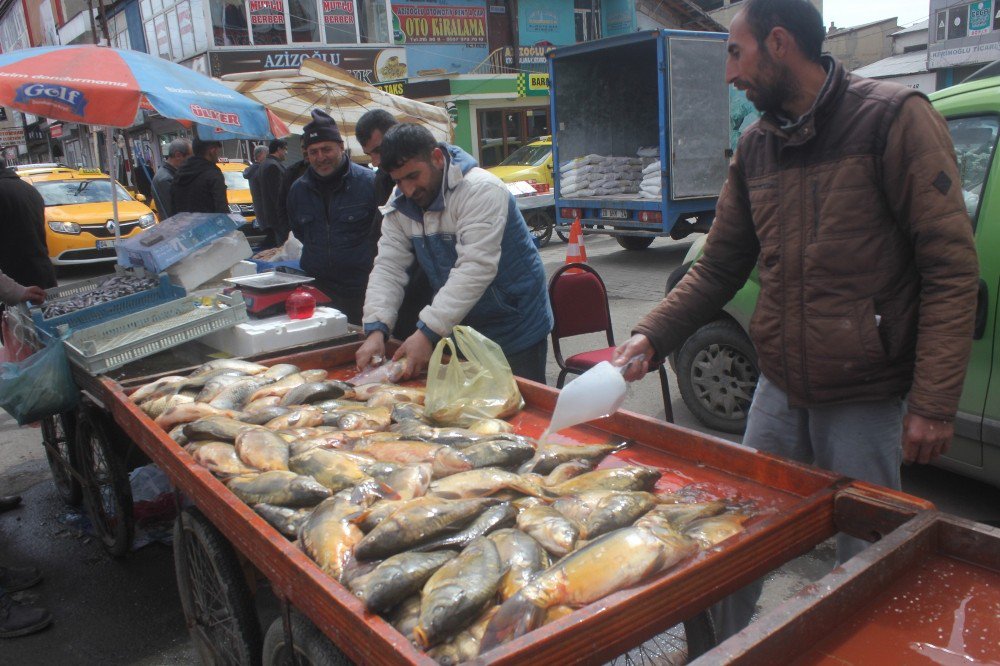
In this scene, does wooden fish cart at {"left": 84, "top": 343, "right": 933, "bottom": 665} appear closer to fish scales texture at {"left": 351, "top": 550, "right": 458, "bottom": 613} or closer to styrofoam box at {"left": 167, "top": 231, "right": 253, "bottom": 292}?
fish scales texture at {"left": 351, "top": 550, "right": 458, "bottom": 613}

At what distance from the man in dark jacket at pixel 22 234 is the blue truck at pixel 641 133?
7650 mm

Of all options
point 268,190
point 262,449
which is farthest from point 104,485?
point 268,190

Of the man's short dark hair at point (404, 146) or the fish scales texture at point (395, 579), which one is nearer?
the fish scales texture at point (395, 579)

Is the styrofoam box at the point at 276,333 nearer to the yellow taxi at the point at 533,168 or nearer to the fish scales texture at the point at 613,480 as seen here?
the fish scales texture at the point at 613,480

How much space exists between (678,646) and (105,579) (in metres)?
2.96

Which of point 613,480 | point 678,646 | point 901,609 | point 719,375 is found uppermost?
point 613,480

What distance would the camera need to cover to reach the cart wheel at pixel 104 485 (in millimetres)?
3711

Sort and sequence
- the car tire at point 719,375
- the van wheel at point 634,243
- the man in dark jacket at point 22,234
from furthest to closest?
the van wheel at point 634,243 → the man in dark jacket at point 22,234 → the car tire at point 719,375

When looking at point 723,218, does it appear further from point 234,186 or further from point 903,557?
point 234,186

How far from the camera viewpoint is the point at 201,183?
25.6 feet

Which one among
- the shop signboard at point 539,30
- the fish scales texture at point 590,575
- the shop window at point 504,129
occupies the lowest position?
the fish scales texture at point 590,575

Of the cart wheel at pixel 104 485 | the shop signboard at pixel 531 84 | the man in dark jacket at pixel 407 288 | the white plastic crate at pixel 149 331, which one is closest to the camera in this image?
the white plastic crate at pixel 149 331

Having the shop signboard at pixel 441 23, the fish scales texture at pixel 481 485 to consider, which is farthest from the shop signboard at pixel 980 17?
the fish scales texture at pixel 481 485

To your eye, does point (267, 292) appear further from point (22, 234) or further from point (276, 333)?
point (22, 234)
